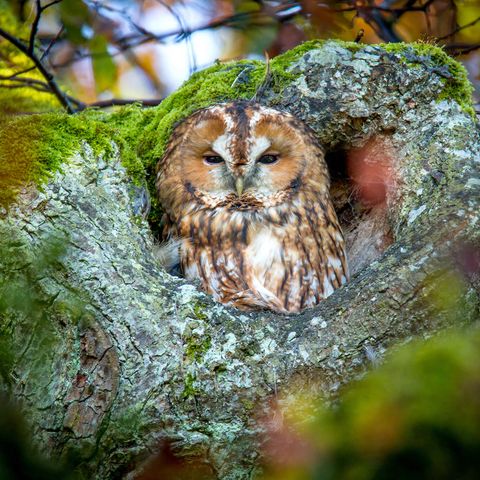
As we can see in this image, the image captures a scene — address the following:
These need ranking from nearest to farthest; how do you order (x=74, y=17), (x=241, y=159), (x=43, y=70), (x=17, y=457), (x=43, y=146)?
(x=17, y=457), (x=43, y=146), (x=241, y=159), (x=43, y=70), (x=74, y=17)

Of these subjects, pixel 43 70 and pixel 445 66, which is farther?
pixel 43 70

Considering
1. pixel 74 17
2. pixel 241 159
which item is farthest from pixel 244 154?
pixel 74 17

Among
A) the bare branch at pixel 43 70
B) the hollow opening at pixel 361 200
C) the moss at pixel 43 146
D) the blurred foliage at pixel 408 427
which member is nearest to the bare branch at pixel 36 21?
the bare branch at pixel 43 70

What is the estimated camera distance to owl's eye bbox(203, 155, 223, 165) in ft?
10.1

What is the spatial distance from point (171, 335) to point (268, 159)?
0.99 metres

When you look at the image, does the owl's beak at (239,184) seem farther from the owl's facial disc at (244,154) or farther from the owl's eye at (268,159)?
the owl's eye at (268,159)

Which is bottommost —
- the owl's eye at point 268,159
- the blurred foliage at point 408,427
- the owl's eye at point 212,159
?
the blurred foliage at point 408,427

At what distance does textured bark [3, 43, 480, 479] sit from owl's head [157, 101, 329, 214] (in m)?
0.44

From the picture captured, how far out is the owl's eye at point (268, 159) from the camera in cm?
308

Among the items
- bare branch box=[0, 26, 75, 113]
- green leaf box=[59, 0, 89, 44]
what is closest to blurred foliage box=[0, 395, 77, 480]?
bare branch box=[0, 26, 75, 113]

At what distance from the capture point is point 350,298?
96.2 inches

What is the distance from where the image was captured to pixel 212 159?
3.09 meters

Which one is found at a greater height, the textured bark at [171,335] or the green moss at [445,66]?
the green moss at [445,66]

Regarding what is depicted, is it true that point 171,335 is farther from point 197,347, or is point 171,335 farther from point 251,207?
point 251,207
